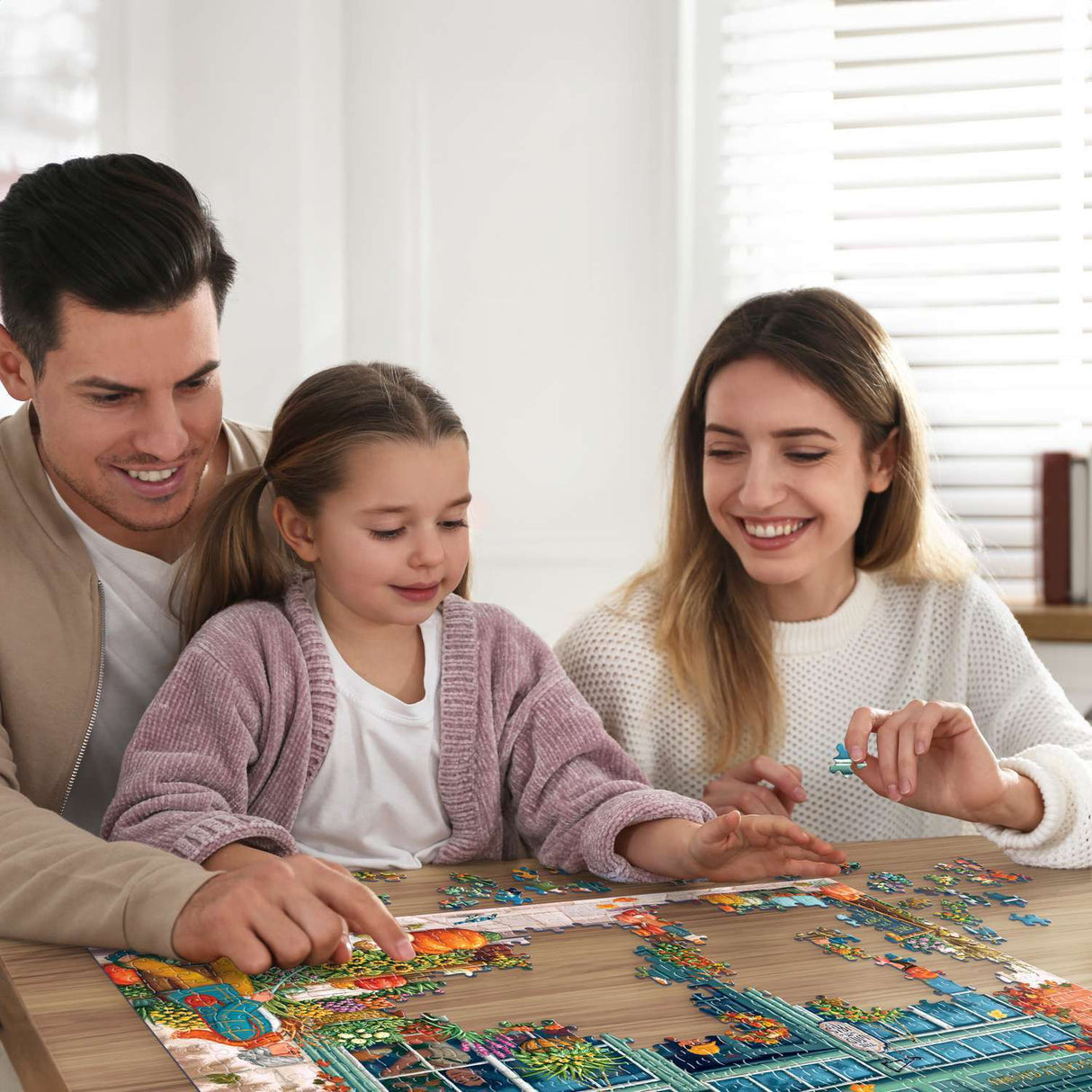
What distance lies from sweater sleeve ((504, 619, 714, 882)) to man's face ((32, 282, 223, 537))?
53 cm

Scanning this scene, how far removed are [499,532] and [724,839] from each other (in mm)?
2638

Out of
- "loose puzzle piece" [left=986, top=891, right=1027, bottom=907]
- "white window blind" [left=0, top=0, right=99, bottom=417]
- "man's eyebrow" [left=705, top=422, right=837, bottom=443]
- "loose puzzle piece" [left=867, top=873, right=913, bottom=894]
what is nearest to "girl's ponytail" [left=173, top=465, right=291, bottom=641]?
"man's eyebrow" [left=705, top=422, right=837, bottom=443]

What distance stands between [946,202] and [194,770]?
2.96m

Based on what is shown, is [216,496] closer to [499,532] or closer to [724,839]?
[724,839]

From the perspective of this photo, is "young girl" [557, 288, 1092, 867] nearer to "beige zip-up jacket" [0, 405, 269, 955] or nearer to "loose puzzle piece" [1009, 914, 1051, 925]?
"loose puzzle piece" [1009, 914, 1051, 925]

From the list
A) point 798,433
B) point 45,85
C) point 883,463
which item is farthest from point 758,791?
point 45,85

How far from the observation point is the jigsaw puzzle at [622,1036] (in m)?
0.94

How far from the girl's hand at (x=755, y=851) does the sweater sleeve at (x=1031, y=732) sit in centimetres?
27

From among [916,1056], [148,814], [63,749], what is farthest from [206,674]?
[916,1056]

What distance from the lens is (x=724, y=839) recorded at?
54.6 inches

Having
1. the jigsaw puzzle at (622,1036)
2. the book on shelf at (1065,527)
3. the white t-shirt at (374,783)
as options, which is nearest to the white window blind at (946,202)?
the book on shelf at (1065,527)

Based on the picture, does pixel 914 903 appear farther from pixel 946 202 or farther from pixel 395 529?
pixel 946 202

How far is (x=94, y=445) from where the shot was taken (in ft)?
5.80

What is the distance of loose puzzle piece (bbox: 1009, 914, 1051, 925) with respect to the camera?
4.35 ft
